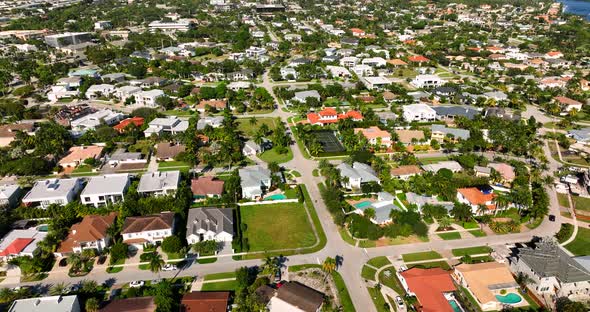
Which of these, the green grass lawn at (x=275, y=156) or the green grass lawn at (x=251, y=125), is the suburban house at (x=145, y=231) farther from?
the green grass lawn at (x=251, y=125)

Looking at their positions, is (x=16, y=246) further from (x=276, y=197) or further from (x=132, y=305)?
(x=276, y=197)

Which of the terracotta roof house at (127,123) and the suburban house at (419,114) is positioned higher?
the suburban house at (419,114)

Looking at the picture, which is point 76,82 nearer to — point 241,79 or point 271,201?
point 241,79

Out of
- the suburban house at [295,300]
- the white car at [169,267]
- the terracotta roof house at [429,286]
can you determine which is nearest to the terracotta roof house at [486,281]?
the terracotta roof house at [429,286]

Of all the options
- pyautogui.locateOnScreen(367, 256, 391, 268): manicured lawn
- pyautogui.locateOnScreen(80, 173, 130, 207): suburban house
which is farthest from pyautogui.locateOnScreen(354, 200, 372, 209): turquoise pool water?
pyautogui.locateOnScreen(80, 173, 130, 207): suburban house

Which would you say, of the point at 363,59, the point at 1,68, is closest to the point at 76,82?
the point at 1,68

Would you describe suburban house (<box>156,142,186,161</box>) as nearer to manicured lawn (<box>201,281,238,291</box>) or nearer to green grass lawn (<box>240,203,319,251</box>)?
green grass lawn (<box>240,203,319,251</box>)

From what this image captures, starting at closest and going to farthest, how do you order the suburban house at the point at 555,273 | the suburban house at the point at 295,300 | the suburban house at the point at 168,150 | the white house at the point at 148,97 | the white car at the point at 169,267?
the suburban house at the point at 295,300, the suburban house at the point at 555,273, the white car at the point at 169,267, the suburban house at the point at 168,150, the white house at the point at 148,97
